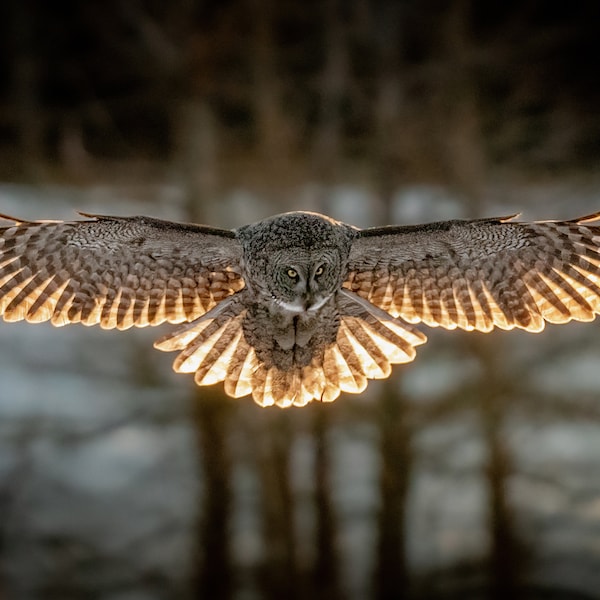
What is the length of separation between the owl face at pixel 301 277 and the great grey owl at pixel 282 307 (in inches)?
2.1

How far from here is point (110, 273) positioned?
8.77 feet

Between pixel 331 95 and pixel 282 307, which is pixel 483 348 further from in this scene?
pixel 282 307

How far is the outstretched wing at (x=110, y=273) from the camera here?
2.59 m

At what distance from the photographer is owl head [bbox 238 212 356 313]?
2314 millimetres

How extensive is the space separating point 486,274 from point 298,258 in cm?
69

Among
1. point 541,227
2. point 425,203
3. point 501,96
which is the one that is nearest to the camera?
point 541,227

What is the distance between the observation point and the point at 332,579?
5.34 m

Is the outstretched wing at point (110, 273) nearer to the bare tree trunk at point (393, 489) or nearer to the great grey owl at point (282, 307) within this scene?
the great grey owl at point (282, 307)

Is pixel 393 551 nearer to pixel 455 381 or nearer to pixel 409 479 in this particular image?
pixel 409 479

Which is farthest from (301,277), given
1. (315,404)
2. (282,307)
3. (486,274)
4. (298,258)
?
(315,404)

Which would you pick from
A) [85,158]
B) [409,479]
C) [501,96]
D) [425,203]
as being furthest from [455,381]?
[85,158]

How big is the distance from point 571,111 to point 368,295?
3.49 meters

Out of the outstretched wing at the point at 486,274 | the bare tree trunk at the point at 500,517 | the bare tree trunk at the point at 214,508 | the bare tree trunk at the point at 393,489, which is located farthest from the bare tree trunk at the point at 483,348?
the outstretched wing at the point at 486,274

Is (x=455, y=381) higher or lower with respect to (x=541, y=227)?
lower
